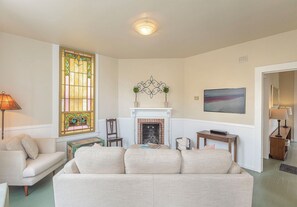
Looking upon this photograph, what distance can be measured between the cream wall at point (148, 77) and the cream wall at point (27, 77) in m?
2.02

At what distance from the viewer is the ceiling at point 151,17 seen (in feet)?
7.45

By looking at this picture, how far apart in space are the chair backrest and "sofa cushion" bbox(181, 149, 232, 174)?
11.0 feet

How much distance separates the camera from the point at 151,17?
2594mm

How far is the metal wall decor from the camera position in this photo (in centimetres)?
508

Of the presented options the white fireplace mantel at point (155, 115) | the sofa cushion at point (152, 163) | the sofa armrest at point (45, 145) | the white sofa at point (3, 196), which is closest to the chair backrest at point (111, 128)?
the white fireplace mantel at point (155, 115)

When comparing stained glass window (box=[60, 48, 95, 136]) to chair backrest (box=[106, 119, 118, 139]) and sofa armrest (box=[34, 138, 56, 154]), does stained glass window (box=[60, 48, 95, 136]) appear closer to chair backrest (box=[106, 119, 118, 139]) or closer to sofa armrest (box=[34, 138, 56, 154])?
chair backrest (box=[106, 119, 118, 139])

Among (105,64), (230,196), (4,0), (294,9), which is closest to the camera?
(230,196)

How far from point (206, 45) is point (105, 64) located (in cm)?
284

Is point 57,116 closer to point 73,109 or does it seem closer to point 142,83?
point 73,109

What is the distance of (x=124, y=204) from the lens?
5.72 ft

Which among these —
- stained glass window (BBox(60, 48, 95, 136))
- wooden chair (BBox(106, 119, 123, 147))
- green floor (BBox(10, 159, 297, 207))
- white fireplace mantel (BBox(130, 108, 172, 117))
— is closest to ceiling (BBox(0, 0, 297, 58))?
stained glass window (BBox(60, 48, 95, 136))

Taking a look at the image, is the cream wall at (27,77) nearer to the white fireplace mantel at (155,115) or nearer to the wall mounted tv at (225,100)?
the white fireplace mantel at (155,115)

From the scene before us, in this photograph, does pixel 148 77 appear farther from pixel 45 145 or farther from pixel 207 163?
pixel 207 163

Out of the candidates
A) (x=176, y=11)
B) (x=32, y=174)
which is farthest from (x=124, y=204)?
(x=176, y=11)
